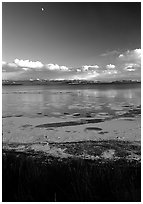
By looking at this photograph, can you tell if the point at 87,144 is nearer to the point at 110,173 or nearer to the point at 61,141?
the point at 61,141

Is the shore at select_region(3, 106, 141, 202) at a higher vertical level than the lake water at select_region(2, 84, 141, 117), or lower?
lower

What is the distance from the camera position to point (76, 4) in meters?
2.18

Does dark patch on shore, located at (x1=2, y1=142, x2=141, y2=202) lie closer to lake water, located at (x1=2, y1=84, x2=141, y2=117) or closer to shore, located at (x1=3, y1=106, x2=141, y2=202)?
shore, located at (x1=3, y1=106, x2=141, y2=202)

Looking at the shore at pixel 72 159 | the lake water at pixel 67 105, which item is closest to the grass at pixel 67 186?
the shore at pixel 72 159

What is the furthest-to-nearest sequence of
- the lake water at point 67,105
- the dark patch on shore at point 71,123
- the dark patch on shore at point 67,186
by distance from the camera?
the lake water at point 67,105, the dark patch on shore at point 71,123, the dark patch on shore at point 67,186

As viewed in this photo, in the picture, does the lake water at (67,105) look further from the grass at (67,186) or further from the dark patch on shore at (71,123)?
the grass at (67,186)

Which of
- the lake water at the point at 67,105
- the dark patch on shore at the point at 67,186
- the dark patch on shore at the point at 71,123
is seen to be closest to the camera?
the dark patch on shore at the point at 67,186

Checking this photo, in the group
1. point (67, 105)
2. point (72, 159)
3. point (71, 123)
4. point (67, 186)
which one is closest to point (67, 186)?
point (67, 186)

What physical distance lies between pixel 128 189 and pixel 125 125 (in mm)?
4105

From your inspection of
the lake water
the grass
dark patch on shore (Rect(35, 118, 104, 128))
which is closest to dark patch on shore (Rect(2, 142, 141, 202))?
the grass

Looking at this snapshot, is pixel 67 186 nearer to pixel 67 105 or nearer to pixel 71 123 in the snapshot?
pixel 71 123

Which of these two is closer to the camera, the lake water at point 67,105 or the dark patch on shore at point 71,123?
the dark patch on shore at point 71,123

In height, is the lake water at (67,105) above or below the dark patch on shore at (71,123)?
above

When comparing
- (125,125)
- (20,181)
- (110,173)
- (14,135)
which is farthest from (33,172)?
(125,125)
